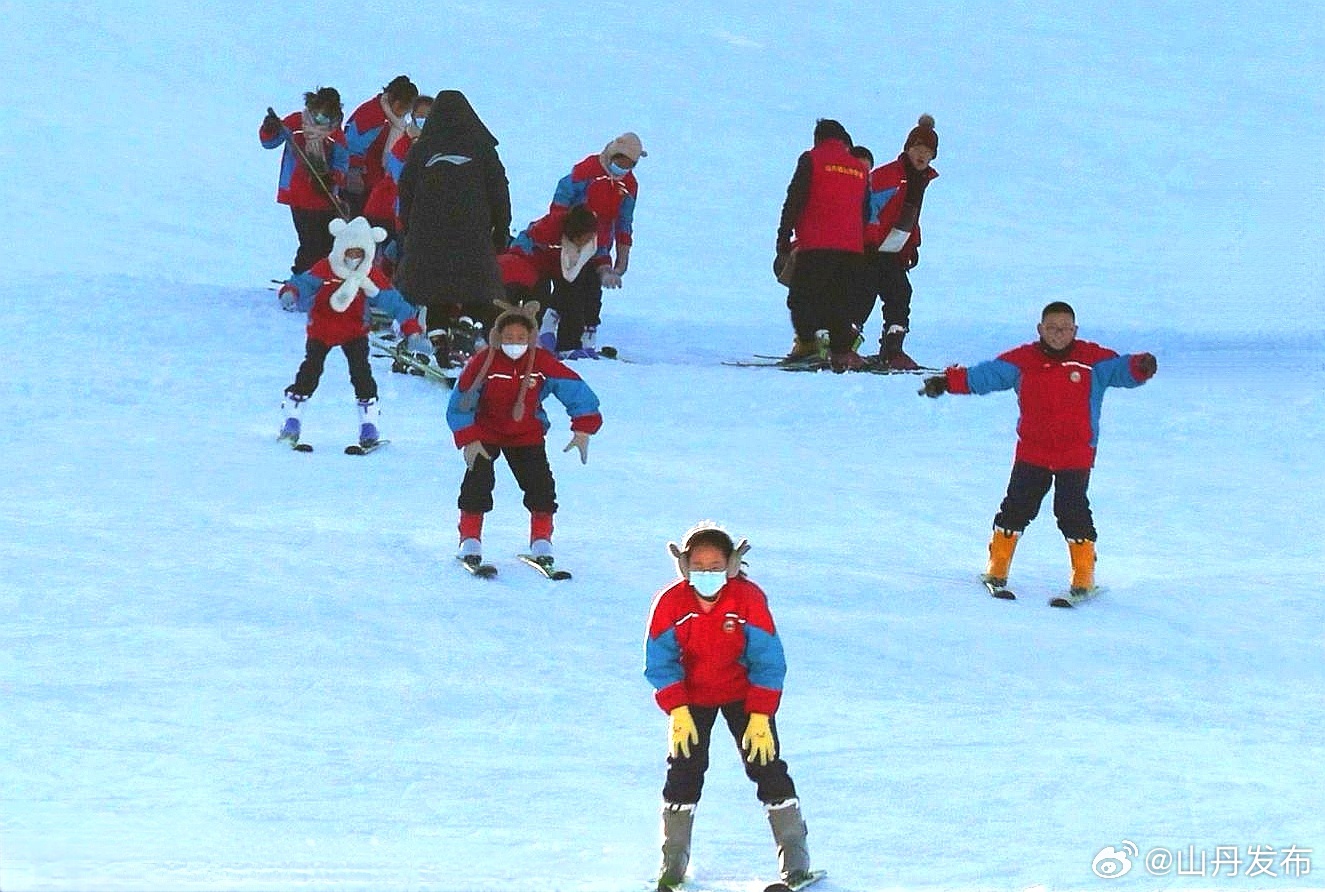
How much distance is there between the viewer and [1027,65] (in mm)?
28828

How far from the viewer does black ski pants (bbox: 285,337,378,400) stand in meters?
11.0

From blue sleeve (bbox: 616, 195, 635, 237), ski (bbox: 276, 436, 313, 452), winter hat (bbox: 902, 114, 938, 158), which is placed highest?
winter hat (bbox: 902, 114, 938, 158)

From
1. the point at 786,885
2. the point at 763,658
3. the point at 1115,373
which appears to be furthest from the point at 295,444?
the point at 786,885

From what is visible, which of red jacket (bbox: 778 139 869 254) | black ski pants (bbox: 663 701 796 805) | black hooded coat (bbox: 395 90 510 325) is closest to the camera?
black ski pants (bbox: 663 701 796 805)

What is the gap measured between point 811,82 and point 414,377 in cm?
1575

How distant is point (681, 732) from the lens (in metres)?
5.80

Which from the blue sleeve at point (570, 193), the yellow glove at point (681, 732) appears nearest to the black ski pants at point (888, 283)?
the blue sleeve at point (570, 193)

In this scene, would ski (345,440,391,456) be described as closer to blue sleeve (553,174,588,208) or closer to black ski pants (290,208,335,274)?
blue sleeve (553,174,588,208)

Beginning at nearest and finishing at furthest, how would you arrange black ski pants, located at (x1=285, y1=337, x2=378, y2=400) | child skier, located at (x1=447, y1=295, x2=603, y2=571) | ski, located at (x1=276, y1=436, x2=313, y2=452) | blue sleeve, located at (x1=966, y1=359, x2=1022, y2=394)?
child skier, located at (x1=447, y1=295, x2=603, y2=571) < blue sleeve, located at (x1=966, y1=359, x2=1022, y2=394) < black ski pants, located at (x1=285, y1=337, x2=378, y2=400) < ski, located at (x1=276, y1=436, x2=313, y2=452)

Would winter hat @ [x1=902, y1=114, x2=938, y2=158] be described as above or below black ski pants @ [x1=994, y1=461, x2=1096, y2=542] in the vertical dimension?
above

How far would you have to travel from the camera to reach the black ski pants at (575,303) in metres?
13.4

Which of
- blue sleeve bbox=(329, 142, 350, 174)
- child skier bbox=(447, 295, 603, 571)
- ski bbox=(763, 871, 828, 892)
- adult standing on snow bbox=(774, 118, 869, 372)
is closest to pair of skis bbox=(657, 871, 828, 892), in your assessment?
ski bbox=(763, 871, 828, 892)

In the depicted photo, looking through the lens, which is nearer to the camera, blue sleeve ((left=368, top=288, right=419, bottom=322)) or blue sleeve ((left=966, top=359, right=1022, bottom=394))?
blue sleeve ((left=966, top=359, right=1022, bottom=394))

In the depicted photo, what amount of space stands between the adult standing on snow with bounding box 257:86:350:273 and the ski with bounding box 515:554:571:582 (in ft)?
18.5
